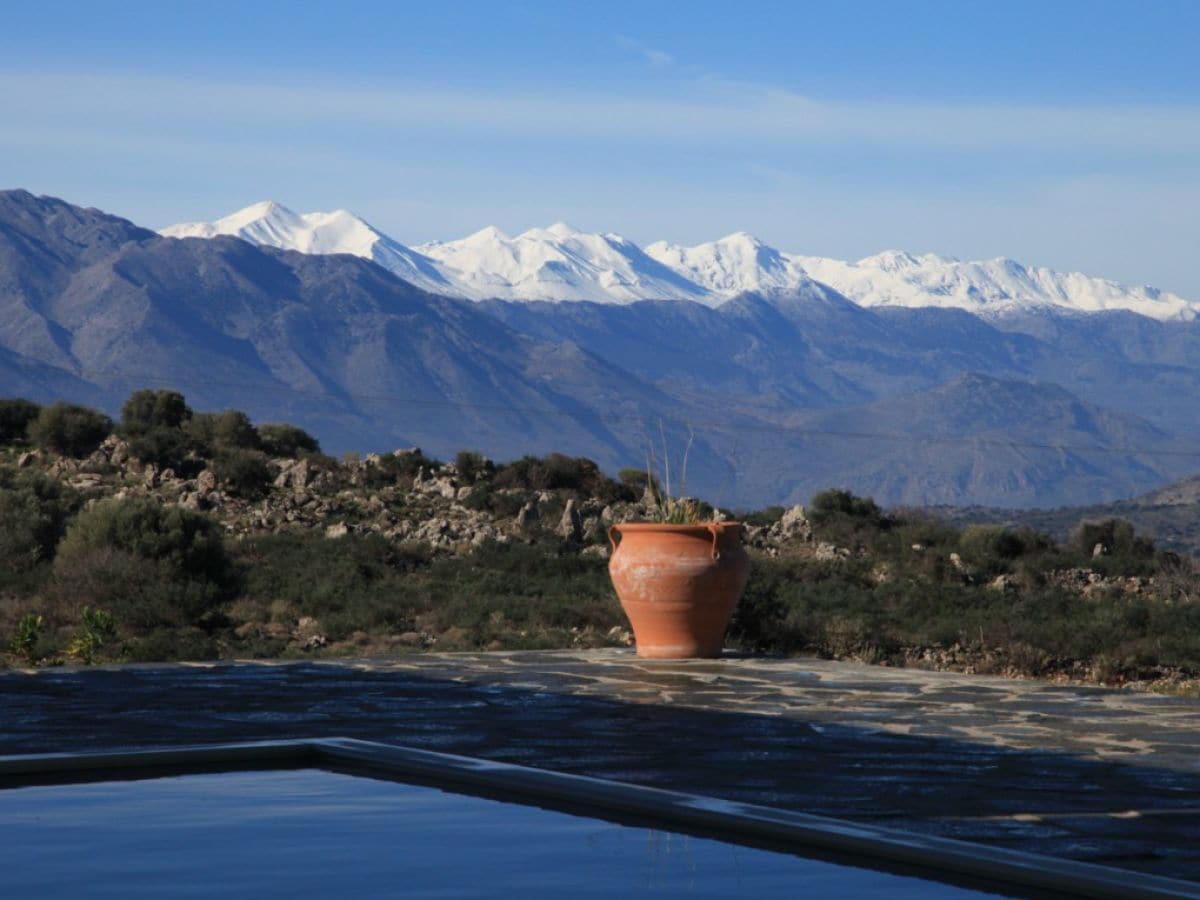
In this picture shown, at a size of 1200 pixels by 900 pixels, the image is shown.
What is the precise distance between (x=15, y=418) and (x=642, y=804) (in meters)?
35.0

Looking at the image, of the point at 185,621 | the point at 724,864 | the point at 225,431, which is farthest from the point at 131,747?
the point at 225,431

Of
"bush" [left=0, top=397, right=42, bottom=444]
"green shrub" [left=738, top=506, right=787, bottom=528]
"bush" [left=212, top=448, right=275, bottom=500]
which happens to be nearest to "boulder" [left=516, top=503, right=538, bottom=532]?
"green shrub" [left=738, top=506, right=787, bottom=528]

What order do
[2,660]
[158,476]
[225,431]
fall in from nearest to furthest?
1. [2,660]
2. [158,476]
3. [225,431]

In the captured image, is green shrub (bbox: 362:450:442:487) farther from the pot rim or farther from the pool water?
the pool water

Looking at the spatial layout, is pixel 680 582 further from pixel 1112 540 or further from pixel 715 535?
pixel 1112 540

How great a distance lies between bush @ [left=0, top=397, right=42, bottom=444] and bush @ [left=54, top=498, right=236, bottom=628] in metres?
15.5

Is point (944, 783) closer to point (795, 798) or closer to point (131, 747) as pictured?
point (795, 798)

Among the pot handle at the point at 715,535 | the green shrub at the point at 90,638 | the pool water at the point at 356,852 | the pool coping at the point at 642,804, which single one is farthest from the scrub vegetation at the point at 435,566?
the pool water at the point at 356,852

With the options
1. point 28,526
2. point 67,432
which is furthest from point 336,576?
point 67,432

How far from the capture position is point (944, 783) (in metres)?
5.90

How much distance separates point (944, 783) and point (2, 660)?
40.3 feet

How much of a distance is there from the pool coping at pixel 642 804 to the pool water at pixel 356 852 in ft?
0.29

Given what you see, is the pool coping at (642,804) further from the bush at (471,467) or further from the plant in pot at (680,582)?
the bush at (471,467)

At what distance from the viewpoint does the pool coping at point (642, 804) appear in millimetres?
4148
